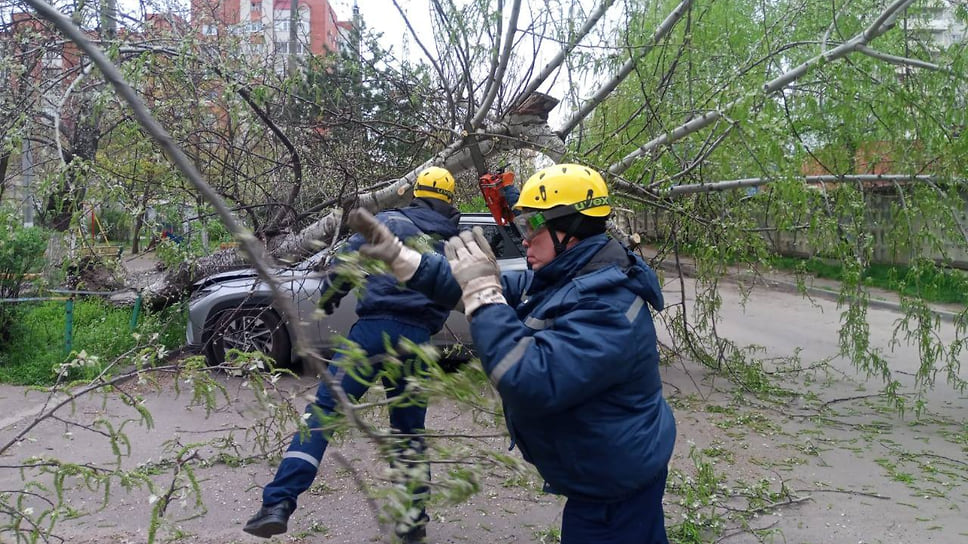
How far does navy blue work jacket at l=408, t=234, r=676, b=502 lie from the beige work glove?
0.11 m

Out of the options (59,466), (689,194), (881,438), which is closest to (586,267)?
(59,466)

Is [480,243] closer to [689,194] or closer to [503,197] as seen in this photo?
[503,197]

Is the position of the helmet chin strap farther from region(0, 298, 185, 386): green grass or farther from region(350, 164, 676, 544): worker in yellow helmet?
region(0, 298, 185, 386): green grass

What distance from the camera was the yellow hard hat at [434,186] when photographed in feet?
14.1

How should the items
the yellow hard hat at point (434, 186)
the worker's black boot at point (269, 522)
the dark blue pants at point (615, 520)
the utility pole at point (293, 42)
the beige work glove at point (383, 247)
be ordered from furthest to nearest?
1. the utility pole at point (293, 42)
2. the yellow hard hat at point (434, 186)
3. the worker's black boot at point (269, 522)
4. the dark blue pants at point (615, 520)
5. the beige work glove at point (383, 247)

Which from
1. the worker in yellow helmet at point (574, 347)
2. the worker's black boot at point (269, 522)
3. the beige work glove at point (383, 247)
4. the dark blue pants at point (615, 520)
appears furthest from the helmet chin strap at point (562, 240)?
the worker's black boot at point (269, 522)

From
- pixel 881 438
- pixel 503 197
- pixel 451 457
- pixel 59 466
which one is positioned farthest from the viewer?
pixel 881 438

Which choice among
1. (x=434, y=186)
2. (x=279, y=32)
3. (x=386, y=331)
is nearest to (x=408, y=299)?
(x=386, y=331)

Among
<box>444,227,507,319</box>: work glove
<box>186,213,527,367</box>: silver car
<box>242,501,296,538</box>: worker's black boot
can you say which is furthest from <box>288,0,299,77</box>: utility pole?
<box>444,227,507,319</box>: work glove

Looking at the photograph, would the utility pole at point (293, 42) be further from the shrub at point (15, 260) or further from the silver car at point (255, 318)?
the shrub at point (15, 260)

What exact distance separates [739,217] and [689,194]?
0.47 metres

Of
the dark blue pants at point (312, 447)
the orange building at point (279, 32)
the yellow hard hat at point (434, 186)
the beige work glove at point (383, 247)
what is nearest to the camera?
the beige work glove at point (383, 247)

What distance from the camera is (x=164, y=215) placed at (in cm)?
623

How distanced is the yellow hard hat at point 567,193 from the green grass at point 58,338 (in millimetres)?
4980
